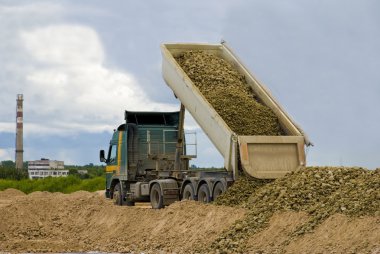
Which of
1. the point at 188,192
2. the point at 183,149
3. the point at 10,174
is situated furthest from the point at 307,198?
the point at 10,174

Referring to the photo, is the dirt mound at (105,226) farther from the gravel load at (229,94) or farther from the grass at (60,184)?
the grass at (60,184)

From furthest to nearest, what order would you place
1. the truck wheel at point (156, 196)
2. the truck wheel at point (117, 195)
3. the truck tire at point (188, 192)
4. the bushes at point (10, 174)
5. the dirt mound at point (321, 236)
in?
the bushes at point (10, 174) → the truck wheel at point (117, 195) → the truck wheel at point (156, 196) → the truck tire at point (188, 192) → the dirt mound at point (321, 236)

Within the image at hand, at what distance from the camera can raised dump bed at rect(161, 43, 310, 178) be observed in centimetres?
2006

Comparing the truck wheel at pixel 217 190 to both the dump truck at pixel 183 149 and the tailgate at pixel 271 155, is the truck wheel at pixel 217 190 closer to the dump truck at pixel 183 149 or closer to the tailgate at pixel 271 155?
the dump truck at pixel 183 149

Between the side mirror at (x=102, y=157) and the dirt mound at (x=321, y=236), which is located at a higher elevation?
the side mirror at (x=102, y=157)

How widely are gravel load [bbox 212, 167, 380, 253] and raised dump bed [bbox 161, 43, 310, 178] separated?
0.67 meters

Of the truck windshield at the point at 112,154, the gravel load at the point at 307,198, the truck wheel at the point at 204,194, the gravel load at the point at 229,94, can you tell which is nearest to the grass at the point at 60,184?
the truck windshield at the point at 112,154

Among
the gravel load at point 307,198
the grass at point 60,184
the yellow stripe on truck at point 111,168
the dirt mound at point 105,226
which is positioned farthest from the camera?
the grass at point 60,184

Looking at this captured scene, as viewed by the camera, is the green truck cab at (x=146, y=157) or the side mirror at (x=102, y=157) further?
the side mirror at (x=102, y=157)

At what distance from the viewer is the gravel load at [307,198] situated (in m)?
16.0

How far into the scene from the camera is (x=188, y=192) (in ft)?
73.2

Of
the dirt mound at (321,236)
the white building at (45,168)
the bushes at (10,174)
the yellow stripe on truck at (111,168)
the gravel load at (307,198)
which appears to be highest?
the white building at (45,168)

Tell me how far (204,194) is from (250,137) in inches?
96.0

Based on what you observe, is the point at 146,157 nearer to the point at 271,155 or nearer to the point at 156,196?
the point at 156,196
